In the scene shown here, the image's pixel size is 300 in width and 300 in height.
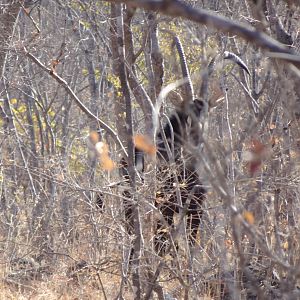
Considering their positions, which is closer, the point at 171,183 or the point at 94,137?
the point at 94,137

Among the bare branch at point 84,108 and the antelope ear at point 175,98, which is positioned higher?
the antelope ear at point 175,98

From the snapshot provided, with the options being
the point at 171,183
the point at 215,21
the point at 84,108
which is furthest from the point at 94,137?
the point at 215,21

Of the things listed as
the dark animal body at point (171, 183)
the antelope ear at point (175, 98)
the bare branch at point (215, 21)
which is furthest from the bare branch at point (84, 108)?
the bare branch at point (215, 21)

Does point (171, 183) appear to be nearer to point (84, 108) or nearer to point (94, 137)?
point (84, 108)

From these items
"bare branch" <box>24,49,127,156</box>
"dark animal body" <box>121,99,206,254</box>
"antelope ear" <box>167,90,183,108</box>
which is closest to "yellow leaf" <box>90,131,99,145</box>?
"dark animal body" <box>121,99,206,254</box>

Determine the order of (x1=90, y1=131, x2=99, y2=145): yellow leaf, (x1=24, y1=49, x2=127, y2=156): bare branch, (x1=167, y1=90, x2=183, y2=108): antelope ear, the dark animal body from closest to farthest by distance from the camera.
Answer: (x1=90, y1=131, x2=99, y2=145): yellow leaf < the dark animal body < (x1=24, y1=49, x2=127, y2=156): bare branch < (x1=167, y1=90, x2=183, y2=108): antelope ear

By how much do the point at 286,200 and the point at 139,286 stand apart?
1.37 metres

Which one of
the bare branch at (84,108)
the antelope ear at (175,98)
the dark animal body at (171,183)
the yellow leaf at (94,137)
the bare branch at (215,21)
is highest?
the bare branch at (215,21)

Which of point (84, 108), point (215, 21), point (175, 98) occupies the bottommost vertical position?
point (84, 108)

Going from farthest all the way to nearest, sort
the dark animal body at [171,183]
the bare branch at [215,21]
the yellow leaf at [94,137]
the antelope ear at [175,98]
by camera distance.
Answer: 1. the antelope ear at [175,98]
2. the dark animal body at [171,183]
3. the yellow leaf at [94,137]
4. the bare branch at [215,21]

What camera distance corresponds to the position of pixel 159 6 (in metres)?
2.11

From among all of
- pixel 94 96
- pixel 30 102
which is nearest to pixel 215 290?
pixel 94 96

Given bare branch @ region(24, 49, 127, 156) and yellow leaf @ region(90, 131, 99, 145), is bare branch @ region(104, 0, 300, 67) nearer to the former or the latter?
yellow leaf @ region(90, 131, 99, 145)

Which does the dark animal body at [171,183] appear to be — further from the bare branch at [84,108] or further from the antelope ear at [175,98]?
the antelope ear at [175,98]
